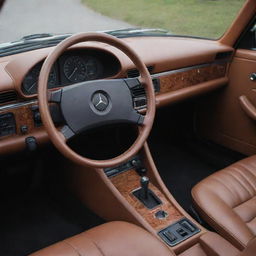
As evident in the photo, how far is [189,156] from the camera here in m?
3.26

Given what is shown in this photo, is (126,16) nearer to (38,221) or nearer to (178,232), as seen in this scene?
(38,221)

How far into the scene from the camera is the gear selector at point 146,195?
2.12m

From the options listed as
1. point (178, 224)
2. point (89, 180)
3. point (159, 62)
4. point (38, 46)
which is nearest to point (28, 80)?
point (38, 46)

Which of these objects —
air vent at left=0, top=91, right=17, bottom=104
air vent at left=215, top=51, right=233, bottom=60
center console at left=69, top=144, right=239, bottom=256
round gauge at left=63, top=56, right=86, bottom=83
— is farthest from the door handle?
air vent at left=0, top=91, right=17, bottom=104

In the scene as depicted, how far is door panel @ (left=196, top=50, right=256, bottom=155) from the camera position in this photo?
2789 mm

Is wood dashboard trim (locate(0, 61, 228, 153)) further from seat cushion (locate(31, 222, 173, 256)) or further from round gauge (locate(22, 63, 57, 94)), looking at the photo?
seat cushion (locate(31, 222, 173, 256))

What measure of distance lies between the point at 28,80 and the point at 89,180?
28.5 inches

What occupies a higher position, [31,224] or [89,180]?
[89,180]

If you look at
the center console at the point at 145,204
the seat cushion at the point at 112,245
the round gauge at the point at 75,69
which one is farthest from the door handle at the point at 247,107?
the seat cushion at the point at 112,245

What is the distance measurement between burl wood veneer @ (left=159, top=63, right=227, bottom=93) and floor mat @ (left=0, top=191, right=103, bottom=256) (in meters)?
0.95

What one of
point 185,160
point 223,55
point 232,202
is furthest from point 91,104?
point 185,160

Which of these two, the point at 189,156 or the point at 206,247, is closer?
the point at 206,247

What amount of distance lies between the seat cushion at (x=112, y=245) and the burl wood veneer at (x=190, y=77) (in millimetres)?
1215

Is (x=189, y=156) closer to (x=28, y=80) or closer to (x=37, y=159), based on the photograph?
(x=37, y=159)
